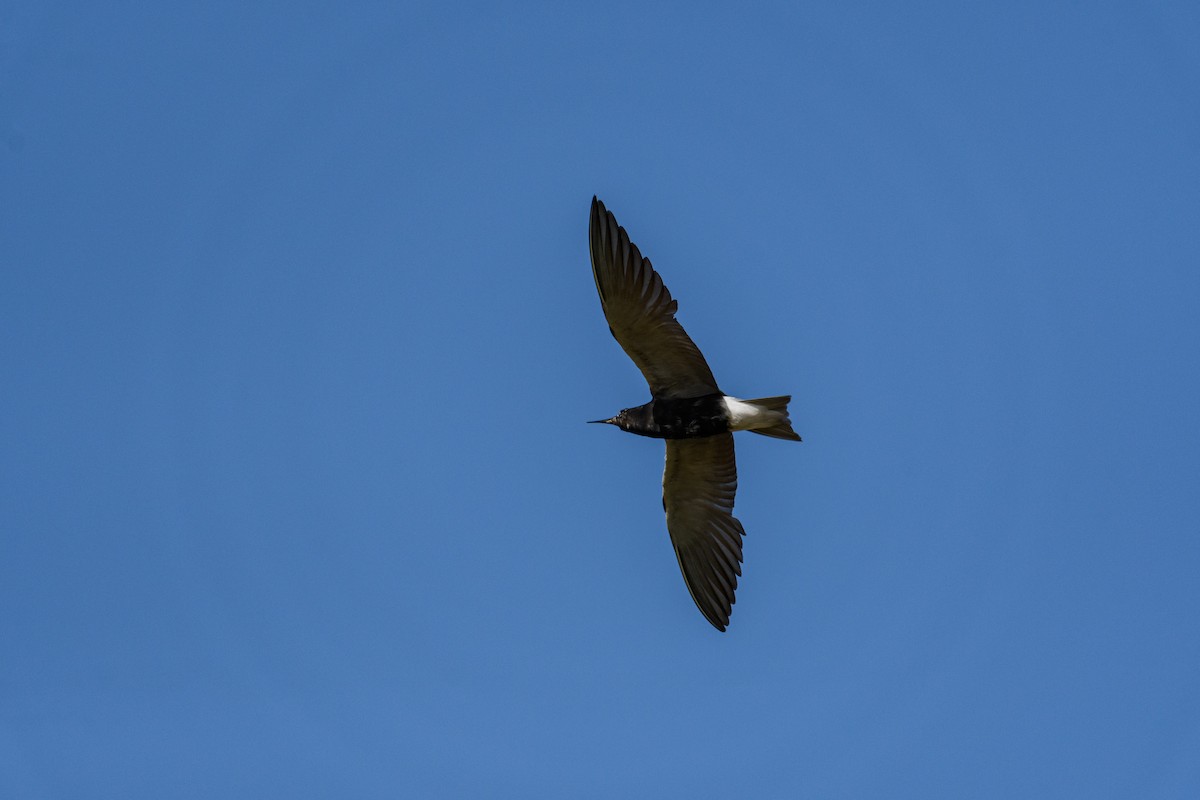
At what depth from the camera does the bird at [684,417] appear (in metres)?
15.9

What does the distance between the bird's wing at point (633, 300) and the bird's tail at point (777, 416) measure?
0.79 m

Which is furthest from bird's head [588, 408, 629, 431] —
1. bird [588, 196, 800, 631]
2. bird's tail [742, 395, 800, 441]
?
bird's tail [742, 395, 800, 441]

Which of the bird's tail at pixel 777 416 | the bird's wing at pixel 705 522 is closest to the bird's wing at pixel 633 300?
the bird's tail at pixel 777 416

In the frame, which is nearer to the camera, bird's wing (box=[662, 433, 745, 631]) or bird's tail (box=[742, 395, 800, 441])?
bird's tail (box=[742, 395, 800, 441])

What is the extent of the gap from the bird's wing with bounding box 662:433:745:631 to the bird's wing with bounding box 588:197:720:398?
1.14 metres

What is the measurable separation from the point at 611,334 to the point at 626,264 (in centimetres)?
98

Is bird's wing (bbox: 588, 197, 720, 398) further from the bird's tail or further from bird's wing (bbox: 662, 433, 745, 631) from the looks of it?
bird's wing (bbox: 662, 433, 745, 631)

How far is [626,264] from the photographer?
15.9 meters

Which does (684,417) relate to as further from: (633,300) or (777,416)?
(633,300)

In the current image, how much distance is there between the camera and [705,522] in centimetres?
1733

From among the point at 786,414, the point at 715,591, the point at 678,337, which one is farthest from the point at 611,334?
the point at 715,591

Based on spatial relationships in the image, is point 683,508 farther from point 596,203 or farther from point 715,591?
point 596,203

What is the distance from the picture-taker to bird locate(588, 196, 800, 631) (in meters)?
15.9

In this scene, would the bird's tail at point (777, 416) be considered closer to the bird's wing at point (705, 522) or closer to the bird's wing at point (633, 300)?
the bird's wing at point (633, 300)
